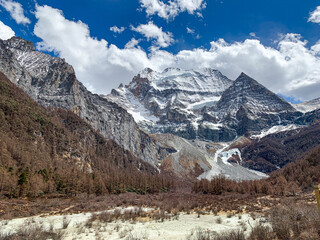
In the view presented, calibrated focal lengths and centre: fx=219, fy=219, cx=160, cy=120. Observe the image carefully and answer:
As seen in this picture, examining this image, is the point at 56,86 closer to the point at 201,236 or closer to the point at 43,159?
the point at 43,159

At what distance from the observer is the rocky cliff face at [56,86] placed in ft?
424

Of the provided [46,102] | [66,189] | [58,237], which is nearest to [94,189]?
[66,189]

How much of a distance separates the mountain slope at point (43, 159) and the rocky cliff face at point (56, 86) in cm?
1879

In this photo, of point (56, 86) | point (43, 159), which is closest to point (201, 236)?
point (43, 159)

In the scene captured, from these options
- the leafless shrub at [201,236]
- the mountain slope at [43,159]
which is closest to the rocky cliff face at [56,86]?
the mountain slope at [43,159]

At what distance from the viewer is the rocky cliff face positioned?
424 ft

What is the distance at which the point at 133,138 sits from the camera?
198375 mm

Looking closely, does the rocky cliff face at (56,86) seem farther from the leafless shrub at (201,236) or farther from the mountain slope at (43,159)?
the leafless shrub at (201,236)

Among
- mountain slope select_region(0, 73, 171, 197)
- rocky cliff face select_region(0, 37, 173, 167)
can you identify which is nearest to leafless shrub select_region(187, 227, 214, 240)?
mountain slope select_region(0, 73, 171, 197)

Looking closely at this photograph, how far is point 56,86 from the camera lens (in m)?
151

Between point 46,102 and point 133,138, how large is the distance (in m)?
81.5

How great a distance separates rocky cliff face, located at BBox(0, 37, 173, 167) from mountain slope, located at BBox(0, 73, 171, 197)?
1879 cm

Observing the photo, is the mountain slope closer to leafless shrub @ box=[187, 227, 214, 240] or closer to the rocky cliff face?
the rocky cliff face

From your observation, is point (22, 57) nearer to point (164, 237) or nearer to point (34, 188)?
point (34, 188)
